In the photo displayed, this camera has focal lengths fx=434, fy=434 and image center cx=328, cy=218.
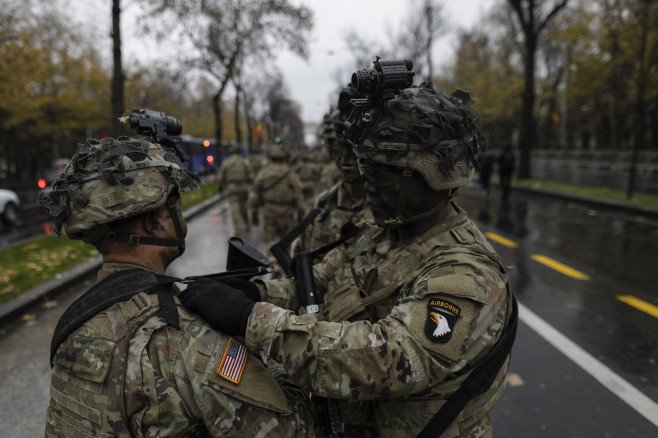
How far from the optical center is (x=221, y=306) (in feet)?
4.87

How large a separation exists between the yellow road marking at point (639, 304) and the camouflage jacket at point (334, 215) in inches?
144

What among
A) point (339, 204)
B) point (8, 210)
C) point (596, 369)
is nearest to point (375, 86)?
point (339, 204)

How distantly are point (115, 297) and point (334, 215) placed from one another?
9.13ft

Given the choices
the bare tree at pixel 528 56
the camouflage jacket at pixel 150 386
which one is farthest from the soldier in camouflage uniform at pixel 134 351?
the bare tree at pixel 528 56

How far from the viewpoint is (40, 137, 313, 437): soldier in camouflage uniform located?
1373mm

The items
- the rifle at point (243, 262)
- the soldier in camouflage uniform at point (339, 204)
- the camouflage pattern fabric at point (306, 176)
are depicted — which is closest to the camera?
the rifle at point (243, 262)

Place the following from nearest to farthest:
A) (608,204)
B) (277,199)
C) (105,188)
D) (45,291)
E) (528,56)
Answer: (105,188) < (45,291) < (277,199) < (608,204) < (528,56)

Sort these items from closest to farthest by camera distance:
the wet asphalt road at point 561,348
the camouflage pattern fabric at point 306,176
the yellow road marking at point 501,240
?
the wet asphalt road at point 561,348, the yellow road marking at point 501,240, the camouflage pattern fabric at point 306,176

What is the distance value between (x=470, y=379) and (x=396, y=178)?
886mm

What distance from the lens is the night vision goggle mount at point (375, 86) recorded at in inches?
69.6

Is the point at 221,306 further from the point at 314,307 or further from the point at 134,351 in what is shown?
the point at 314,307

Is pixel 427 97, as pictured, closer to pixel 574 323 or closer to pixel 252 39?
pixel 574 323

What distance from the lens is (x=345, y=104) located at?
2.47 metres

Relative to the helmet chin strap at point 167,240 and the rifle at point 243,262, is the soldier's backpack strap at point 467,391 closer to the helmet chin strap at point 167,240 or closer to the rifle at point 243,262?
the rifle at point 243,262
